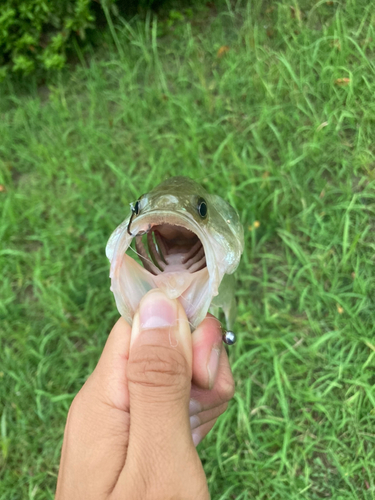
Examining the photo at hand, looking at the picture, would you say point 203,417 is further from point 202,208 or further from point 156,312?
point 202,208

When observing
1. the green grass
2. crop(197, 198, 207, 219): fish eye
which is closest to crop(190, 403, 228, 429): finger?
the green grass

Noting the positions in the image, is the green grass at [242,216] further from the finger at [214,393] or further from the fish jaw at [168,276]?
the fish jaw at [168,276]

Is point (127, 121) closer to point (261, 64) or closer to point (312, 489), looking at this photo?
point (261, 64)

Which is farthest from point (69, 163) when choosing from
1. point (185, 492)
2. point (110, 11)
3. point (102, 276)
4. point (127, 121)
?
point (185, 492)

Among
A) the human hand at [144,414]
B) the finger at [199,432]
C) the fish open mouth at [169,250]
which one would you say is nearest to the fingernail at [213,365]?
the human hand at [144,414]

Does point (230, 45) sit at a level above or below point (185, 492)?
above

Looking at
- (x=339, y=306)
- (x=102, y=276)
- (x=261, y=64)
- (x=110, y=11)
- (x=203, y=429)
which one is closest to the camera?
(x=203, y=429)
